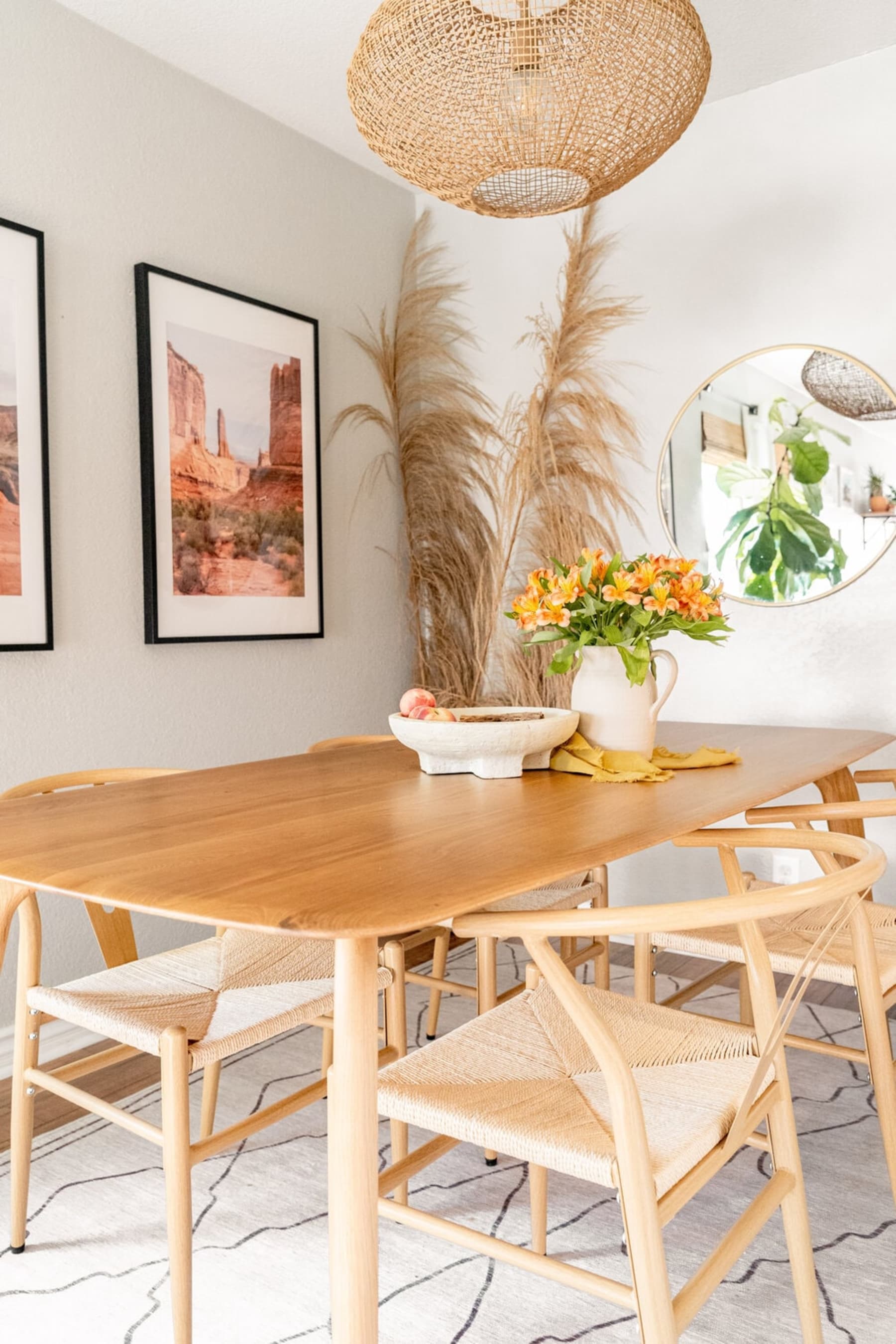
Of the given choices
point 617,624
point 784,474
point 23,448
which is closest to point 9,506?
point 23,448

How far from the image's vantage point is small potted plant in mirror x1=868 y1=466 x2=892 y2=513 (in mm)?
2854

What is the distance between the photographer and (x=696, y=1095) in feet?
4.03

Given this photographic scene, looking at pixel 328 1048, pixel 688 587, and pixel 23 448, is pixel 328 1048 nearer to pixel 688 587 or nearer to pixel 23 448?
pixel 688 587

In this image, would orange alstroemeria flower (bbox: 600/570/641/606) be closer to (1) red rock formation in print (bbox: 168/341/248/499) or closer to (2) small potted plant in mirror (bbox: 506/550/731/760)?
(2) small potted plant in mirror (bbox: 506/550/731/760)

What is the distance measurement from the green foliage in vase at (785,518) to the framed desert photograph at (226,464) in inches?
51.5

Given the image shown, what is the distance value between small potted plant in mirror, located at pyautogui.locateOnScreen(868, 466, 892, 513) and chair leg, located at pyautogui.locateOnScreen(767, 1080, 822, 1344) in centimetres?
199

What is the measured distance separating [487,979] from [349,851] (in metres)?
0.81

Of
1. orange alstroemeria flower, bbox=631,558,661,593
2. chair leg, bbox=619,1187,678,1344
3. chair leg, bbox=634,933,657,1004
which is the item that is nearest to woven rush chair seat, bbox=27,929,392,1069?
chair leg, bbox=634,933,657,1004

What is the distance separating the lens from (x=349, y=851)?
1.21 meters

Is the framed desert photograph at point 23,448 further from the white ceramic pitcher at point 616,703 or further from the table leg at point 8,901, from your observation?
the white ceramic pitcher at point 616,703

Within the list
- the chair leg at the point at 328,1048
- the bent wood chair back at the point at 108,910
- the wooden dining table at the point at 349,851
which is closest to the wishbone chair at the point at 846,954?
the wooden dining table at the point at 349,851

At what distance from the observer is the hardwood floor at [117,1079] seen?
2.15m

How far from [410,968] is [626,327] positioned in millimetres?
2134

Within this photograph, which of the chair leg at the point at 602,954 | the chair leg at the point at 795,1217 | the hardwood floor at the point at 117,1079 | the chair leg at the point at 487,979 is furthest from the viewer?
the chair leg at the point at 602,954
